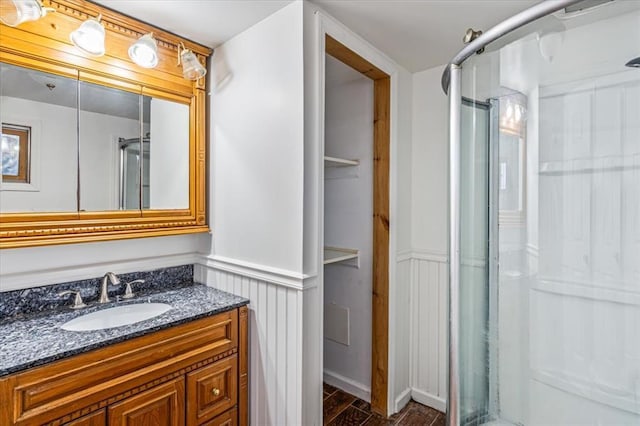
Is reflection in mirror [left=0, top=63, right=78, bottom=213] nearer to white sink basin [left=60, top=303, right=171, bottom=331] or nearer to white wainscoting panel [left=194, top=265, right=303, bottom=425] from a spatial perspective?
white sink basin [left=60, top=303, right=171, bottom=331]

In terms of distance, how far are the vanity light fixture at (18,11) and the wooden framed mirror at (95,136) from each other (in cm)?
13

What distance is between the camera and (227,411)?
1563mm

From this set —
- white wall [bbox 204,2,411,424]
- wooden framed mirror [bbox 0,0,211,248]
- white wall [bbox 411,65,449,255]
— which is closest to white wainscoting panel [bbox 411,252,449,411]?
white wall [bbox 411,65,449,255]

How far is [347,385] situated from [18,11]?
99.8 inches

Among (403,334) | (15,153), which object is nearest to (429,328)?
(403,334)

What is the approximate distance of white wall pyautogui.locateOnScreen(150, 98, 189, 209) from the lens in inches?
68.7

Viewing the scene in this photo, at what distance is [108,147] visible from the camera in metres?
1.60

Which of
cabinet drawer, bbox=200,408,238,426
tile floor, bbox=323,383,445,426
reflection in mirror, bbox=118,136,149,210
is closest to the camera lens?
cabinet drawer, bbox=200,408,238,426

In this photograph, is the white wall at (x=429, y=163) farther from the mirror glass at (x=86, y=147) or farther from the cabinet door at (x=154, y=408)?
the cabinet door at (x=154, y=408)

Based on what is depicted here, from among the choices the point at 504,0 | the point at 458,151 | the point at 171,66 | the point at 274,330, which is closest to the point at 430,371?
the point at 274,330

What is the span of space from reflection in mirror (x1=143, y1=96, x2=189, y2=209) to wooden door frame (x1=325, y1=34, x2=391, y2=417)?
1105mm

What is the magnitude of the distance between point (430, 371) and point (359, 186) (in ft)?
4.18

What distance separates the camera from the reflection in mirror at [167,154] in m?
1.74

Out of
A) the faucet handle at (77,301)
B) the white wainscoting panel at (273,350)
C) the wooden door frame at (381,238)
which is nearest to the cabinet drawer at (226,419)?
the white wainscoting panel at (273,350)
